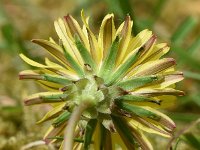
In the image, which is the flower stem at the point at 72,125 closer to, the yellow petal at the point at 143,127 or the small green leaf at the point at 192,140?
the yellow petal at the point at 143,127

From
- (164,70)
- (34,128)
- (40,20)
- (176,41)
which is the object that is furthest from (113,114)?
(40,20)

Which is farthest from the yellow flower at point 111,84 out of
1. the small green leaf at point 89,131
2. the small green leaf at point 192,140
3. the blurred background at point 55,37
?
the small green leaf at point 192,140

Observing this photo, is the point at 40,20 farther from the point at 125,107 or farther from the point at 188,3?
the point at 125,107

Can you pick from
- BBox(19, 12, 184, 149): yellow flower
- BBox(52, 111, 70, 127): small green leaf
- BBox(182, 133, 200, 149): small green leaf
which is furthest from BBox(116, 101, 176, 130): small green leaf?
BBox(182, 133, 200, 149): small green leaf

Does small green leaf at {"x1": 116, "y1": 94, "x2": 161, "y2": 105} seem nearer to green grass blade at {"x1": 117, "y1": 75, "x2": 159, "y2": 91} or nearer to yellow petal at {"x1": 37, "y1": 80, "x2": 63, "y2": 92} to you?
green grass blade at {"x1": 117, "y1": 75, "x2": 159, "y2": 91}

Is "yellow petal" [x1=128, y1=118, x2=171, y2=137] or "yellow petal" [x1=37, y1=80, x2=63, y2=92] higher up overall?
"yellow petal" [x1=37, y1=80, x2=63, y2=92]

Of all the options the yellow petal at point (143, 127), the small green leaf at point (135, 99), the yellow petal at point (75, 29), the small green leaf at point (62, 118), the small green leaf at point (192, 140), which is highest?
the yellow petal at point (75, 29)
